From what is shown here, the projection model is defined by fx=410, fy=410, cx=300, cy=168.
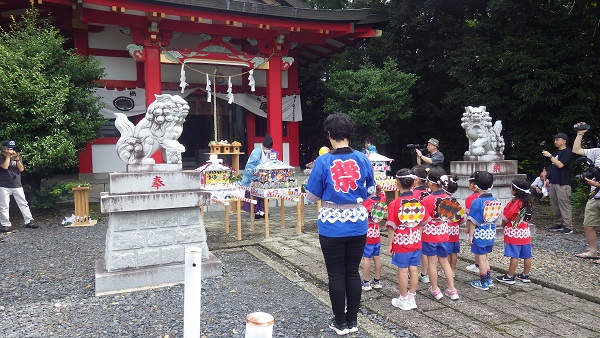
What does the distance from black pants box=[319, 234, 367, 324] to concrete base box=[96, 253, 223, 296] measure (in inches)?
80.8

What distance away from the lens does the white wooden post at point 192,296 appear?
7.92 ft

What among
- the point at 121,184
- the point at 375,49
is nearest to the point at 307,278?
the point at 121,184

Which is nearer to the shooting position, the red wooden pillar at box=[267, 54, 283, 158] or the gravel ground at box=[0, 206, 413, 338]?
the gravel ground at box=[0, 206, 413, 338]

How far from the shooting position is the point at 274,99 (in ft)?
37.7

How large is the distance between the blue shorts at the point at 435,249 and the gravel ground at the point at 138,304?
2.88ft

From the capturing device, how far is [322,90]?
16.6 m

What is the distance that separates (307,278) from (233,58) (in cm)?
766

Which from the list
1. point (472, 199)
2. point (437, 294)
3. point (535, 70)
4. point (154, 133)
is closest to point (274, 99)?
point (154, 133)

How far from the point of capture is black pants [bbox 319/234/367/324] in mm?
3404

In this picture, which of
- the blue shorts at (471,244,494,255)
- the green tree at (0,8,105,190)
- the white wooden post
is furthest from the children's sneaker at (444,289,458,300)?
the green tree at (0,8,105,190)

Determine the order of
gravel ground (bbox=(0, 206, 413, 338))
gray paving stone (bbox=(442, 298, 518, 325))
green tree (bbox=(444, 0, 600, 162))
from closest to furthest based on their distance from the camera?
gravel ground (bbox=(0, 206, 413, 338)), gray paving stone (bbox=(442, 298, 518, 325)), green tree (bbox=(444, 0, 600, 162))

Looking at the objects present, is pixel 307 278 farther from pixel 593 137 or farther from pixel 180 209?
pixel 593 137

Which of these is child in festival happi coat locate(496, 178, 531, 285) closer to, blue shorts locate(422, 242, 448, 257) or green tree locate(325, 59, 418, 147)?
blue shorts locate(422, 242, 448, 257)

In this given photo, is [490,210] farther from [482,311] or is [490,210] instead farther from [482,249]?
[482,311]
